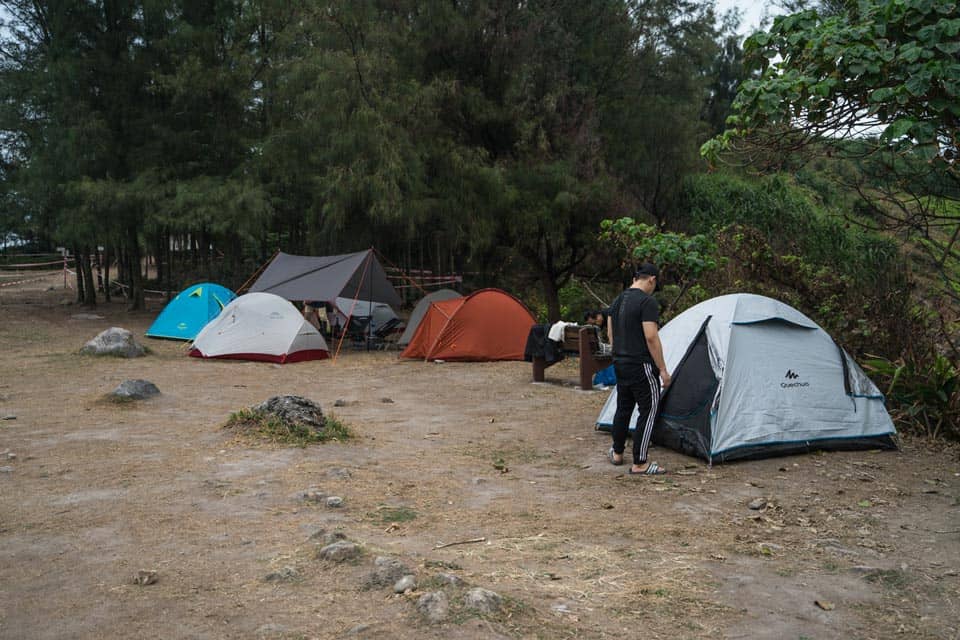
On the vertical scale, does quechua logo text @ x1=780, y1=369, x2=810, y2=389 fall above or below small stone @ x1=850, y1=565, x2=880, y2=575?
above

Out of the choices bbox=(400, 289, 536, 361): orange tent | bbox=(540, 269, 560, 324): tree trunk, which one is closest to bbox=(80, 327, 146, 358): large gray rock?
bbox=(400, 289, 536, 361): orange tent

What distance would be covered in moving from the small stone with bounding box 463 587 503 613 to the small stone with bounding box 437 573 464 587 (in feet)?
0.42

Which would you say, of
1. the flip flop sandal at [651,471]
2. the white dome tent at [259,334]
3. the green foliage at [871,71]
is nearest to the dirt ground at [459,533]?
the flip flop sandal at [651,471]

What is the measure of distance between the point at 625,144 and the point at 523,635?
1570 centimetres

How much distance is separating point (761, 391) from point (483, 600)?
4031 millimetres

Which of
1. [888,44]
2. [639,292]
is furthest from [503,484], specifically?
[888,44]

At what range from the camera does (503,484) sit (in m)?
5.91

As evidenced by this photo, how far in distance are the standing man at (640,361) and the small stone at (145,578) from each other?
143 inches

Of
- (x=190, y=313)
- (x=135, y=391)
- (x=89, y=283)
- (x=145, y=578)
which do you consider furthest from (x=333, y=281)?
(x=89, y=283)

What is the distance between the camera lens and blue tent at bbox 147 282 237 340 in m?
17.0

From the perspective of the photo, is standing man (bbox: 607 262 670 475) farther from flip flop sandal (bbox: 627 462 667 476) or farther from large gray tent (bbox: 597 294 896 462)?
large gray tent (bbox: 597 294 896 462)

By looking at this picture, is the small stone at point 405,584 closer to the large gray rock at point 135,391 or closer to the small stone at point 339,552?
the small stone at point 339,552

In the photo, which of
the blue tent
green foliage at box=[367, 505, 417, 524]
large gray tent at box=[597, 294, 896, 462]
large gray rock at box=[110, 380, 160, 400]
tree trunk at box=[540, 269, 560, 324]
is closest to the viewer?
green foliage at box=[367, 505, 417, 524]

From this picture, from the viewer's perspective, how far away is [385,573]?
372 centimetres
